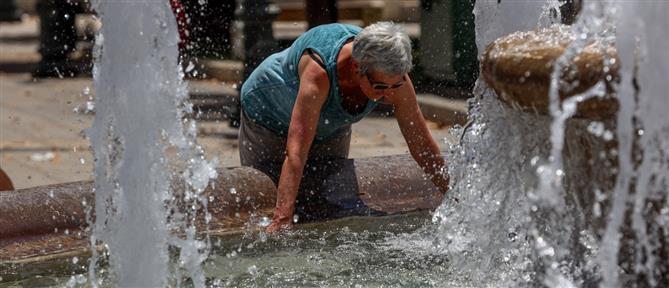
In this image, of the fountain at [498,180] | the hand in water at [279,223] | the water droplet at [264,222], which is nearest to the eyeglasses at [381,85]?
the fountain at [498,180]

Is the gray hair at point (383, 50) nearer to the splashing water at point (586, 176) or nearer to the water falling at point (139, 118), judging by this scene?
the splashing water at point (586, 176)

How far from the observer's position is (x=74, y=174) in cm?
777

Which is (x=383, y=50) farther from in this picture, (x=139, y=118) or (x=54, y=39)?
(x=54, y=39)

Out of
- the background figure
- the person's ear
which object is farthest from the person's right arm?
the background figure

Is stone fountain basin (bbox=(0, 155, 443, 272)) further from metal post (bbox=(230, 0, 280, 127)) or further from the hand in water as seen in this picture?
metal post (bbox=(230, 0, 280, 127))

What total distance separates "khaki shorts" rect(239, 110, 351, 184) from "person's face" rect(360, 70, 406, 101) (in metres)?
0.60

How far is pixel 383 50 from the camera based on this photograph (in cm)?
457

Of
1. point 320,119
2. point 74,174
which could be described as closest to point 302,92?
point 320,119

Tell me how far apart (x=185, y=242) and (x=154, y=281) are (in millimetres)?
319

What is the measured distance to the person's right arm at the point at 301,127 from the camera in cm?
480

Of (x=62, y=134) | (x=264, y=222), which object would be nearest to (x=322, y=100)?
(x=264, y=222)

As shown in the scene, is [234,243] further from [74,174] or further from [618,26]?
[74,174]

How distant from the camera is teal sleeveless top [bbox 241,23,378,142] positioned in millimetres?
4902

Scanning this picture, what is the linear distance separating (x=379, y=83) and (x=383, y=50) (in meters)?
0.17
